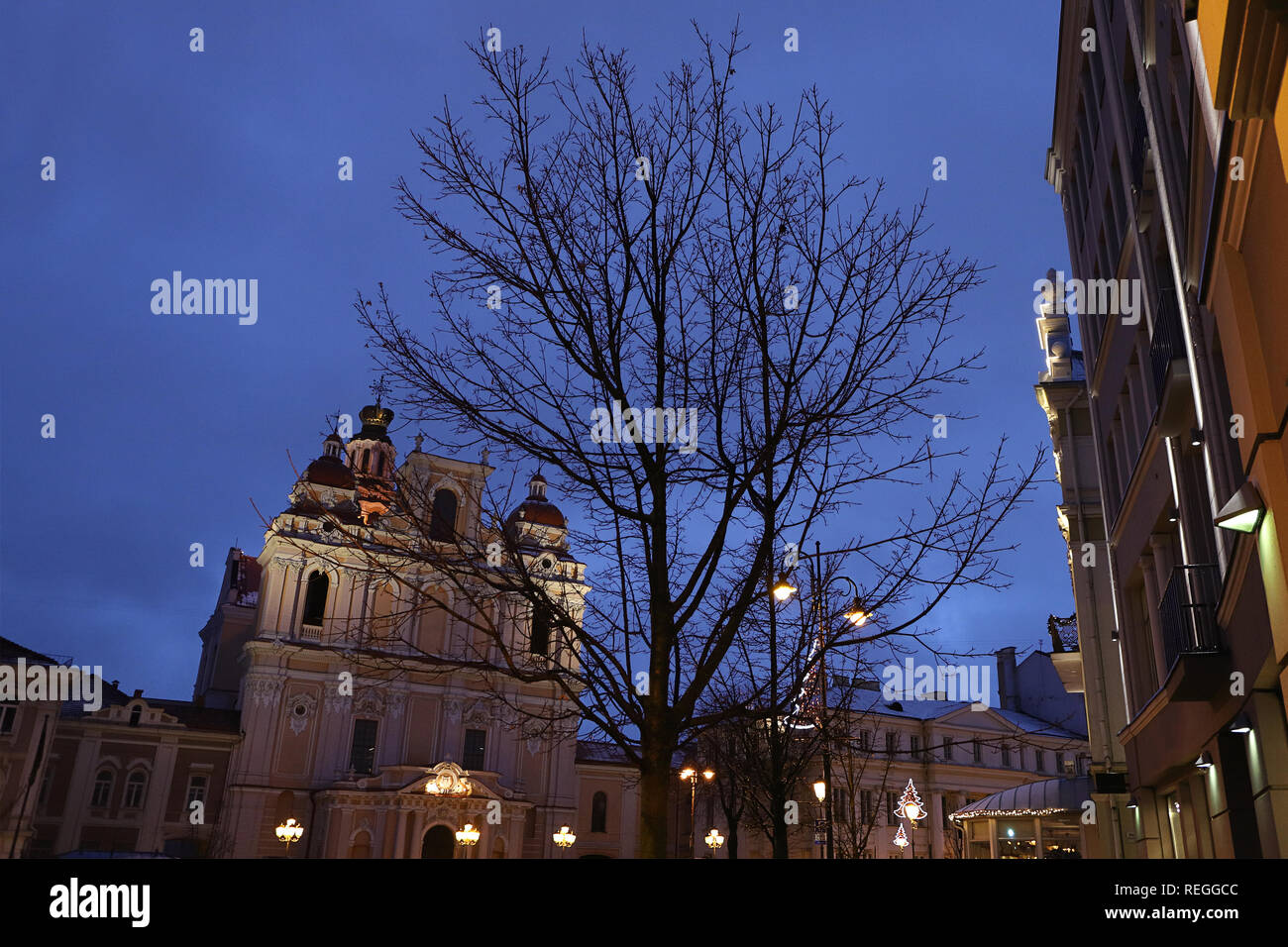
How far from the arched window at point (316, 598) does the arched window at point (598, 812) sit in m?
20.5

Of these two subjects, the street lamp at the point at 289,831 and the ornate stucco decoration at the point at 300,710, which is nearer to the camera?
the street lamp at the point at 289,831

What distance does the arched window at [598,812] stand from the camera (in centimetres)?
6134

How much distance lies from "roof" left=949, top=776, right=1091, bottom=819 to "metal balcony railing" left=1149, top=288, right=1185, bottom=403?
13.5 m

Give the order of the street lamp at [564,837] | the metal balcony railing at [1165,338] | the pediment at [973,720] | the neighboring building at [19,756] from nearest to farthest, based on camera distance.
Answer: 1. the metal balcony railing at [1165,338]
2. the neighboring building at [19,756]
3. the street lamp at [564,837]
4. the pediment at [973,720]

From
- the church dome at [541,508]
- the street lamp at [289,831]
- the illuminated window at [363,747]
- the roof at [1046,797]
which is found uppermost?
the church dome at [541,508]

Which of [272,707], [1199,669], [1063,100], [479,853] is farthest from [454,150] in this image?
[272,707]

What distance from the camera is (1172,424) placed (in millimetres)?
13953

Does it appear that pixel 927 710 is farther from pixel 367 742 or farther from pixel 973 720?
pixel 367 742

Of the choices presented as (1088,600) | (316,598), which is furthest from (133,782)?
(1088,600)

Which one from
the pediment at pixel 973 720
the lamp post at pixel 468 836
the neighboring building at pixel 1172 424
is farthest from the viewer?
the pediment at pixel 973 720

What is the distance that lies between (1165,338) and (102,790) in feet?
177

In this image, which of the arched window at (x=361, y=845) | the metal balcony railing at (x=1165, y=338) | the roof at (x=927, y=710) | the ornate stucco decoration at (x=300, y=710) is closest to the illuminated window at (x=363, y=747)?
the ornate stucco decoration at (x=300, y=710)

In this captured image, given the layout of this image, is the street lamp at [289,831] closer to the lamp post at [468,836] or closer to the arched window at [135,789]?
the arched window at [135,789]
